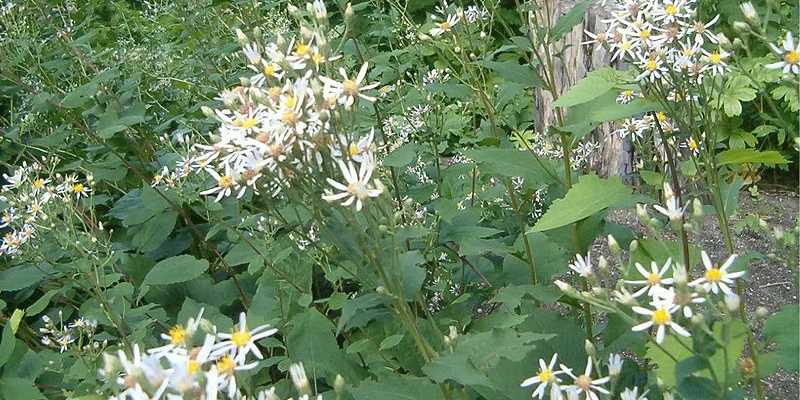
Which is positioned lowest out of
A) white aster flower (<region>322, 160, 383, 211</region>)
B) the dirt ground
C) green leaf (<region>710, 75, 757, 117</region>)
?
the dirt ground

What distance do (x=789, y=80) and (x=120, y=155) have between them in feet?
7.92

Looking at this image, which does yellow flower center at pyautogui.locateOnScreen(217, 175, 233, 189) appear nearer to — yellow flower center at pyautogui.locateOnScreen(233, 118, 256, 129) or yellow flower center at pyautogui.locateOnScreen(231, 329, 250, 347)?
yellow flower center at pyautogui.locateOnScreen(233, 118, 256, 129)

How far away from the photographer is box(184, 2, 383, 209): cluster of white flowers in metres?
1.42

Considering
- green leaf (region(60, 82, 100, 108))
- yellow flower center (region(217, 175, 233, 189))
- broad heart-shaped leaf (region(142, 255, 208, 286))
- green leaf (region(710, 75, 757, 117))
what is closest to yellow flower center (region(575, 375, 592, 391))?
yellow flower center (region(217, 175, 233, 189))

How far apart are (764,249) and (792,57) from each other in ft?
10.4

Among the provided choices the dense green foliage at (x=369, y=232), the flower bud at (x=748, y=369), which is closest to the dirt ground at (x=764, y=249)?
the dense green foliage at (x=369, y=232)

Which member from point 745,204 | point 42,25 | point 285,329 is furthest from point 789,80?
point 745,204

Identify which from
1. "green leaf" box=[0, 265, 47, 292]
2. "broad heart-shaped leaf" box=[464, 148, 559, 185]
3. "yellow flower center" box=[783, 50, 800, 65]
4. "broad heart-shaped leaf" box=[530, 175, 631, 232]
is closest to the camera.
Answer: "yellow flower center" box=[783, 50, 800, 65]

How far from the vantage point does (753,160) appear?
201 centimetres

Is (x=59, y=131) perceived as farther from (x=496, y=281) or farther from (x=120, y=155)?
(x=496, y=281)

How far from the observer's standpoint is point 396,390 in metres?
1.56

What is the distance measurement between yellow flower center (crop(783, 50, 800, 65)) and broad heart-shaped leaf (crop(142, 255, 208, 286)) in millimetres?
1653

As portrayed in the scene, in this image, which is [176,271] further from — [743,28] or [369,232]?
[743,28]

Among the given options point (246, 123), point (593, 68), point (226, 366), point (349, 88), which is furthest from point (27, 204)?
point (593, 68)
